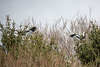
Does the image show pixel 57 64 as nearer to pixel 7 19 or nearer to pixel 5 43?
pixel 5 43

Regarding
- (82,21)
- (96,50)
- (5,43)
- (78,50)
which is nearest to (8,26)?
(5,43)

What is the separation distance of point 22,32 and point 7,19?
951 millimetres

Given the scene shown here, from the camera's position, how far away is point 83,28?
12969mm

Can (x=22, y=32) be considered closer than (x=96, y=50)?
No

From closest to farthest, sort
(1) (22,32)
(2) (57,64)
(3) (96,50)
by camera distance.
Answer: (2) (57,64), (3) (96,50), (1) (22,32)

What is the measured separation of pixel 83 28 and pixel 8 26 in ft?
22.4

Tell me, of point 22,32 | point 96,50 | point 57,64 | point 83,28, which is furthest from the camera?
point 83,28

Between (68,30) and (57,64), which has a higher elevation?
(68,30)

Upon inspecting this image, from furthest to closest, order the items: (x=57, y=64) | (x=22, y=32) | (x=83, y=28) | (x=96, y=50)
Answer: (x=83, y=28), (x=22, y=32), (x=96, y=50), (x=57, y=64)

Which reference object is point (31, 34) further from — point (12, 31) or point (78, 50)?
point (78, 50)

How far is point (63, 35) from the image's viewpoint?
1337cm

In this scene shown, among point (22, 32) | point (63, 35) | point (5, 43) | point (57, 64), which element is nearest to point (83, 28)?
point (63, 35)

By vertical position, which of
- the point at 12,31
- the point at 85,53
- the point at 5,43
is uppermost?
the point at 12,31

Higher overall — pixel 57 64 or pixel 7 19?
pixel 7 19
